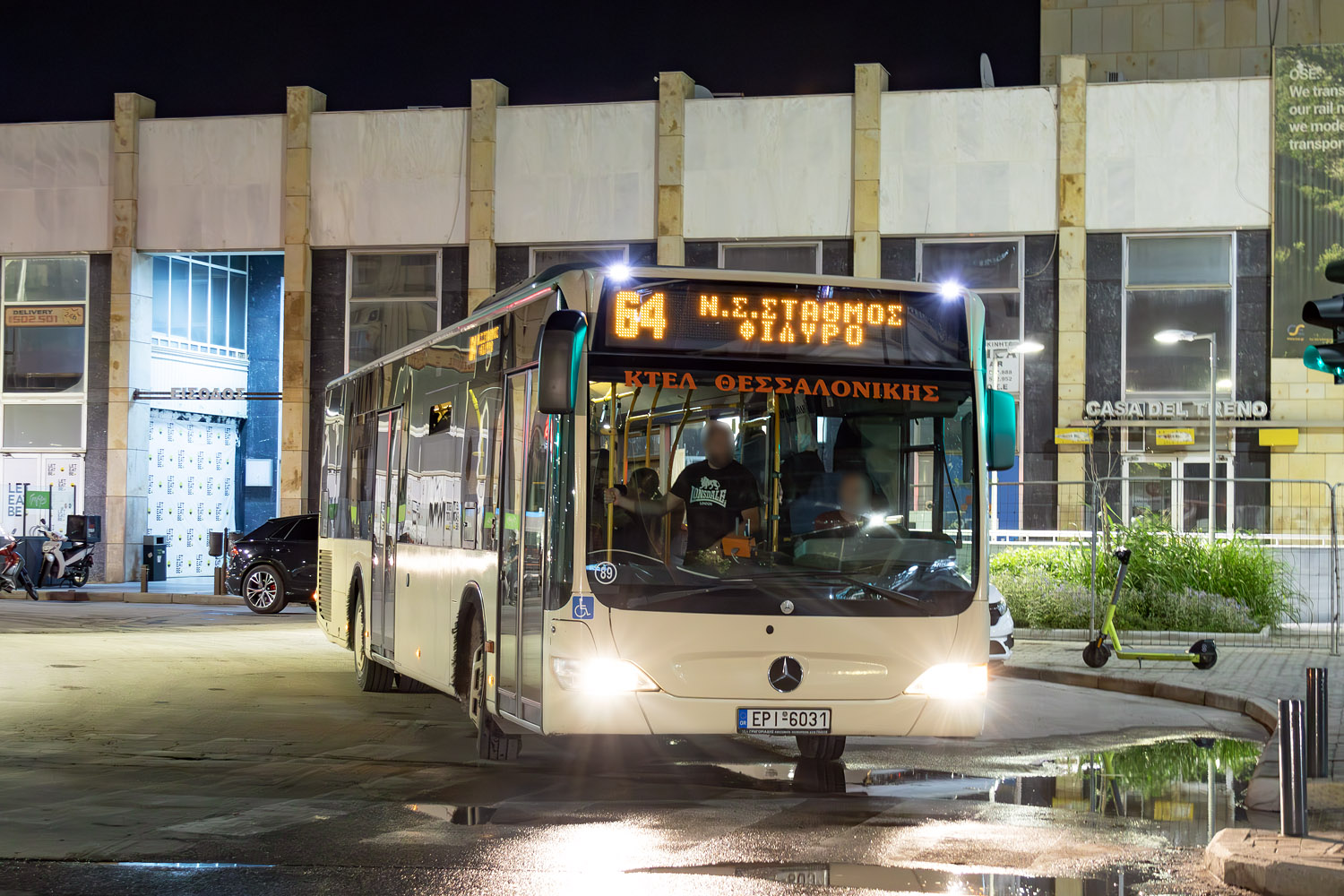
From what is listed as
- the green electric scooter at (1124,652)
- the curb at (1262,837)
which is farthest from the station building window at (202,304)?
the curb at (1262,837)

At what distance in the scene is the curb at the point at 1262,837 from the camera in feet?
22.6

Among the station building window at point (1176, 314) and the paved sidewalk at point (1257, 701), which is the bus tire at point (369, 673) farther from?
the station building window at point (1176, 314)

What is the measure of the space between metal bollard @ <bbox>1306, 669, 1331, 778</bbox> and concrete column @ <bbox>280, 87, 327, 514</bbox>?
1063 inches

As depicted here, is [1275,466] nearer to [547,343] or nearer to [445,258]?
[445,258]

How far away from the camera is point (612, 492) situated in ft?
29.7

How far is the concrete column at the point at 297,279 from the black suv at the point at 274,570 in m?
7.42

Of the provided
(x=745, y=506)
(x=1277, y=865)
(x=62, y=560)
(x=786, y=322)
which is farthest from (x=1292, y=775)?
(x=62, y=560)

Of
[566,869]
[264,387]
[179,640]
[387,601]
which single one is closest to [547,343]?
[566,869]

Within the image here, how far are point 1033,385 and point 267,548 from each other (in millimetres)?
14727

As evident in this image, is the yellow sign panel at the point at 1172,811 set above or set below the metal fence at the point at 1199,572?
below

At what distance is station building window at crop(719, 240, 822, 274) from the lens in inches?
1286

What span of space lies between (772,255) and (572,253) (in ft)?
13.6

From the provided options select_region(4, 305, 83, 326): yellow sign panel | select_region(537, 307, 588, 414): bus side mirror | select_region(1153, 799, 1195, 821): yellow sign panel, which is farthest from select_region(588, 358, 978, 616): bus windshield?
select_region(4, 305, 83, 326): yellow sign panel

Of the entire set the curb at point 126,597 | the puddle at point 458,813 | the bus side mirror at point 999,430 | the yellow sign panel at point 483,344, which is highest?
the yellow sign panel at point 483,344
